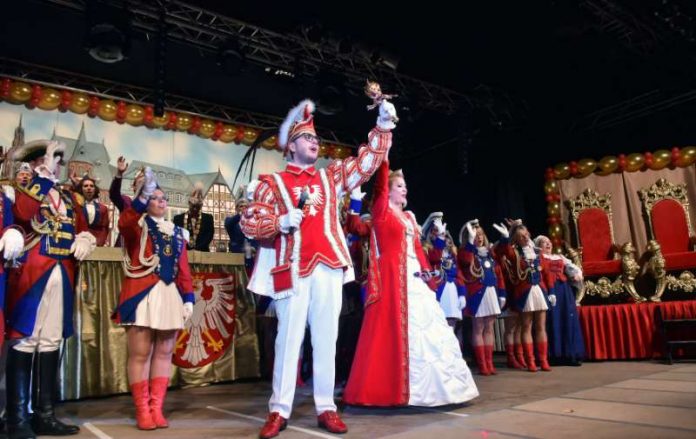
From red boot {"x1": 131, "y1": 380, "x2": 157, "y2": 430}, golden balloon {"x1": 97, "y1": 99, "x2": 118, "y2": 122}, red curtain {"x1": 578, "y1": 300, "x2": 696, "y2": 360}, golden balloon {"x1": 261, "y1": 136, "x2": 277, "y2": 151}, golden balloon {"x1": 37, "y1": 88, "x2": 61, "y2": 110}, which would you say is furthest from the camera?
golden balloon {"x1": 261, "y1": 136, "x2": 277, "y2": 151}

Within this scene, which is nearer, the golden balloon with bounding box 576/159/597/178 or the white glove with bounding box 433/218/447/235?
the white glove with bounding box 433/218/447/235

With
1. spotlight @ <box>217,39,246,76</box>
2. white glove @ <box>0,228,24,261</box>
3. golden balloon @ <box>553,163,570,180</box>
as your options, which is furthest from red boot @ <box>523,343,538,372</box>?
spotlight @ <box>217,39,246,76</box>

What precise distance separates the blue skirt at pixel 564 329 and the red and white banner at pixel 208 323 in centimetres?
400

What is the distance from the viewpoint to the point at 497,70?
9.10 meters

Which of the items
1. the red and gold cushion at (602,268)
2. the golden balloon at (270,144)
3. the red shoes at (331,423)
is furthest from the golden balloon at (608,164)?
the red shoes at (331,423)

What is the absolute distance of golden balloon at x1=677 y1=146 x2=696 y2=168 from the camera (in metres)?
8.26

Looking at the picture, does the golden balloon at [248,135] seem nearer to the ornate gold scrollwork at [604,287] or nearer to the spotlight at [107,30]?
the spotlight at [107,30]

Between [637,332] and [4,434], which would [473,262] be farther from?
[4,434]

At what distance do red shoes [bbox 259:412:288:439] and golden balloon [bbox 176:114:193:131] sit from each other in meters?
7.79

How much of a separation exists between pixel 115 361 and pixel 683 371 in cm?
551

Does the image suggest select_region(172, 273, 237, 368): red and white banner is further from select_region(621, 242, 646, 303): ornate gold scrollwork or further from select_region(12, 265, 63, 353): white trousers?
select_region(621, 242, 646, 303): ornate gold scrollwork

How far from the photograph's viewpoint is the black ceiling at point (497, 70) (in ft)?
25.2

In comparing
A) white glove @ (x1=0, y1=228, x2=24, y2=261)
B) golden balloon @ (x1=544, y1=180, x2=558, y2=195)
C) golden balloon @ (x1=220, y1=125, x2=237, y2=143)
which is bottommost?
white glove @ (x1=0, y1=228, x2=24, y2=261)

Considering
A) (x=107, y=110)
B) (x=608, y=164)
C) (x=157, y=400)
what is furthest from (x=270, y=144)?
(x=157, y=400)
